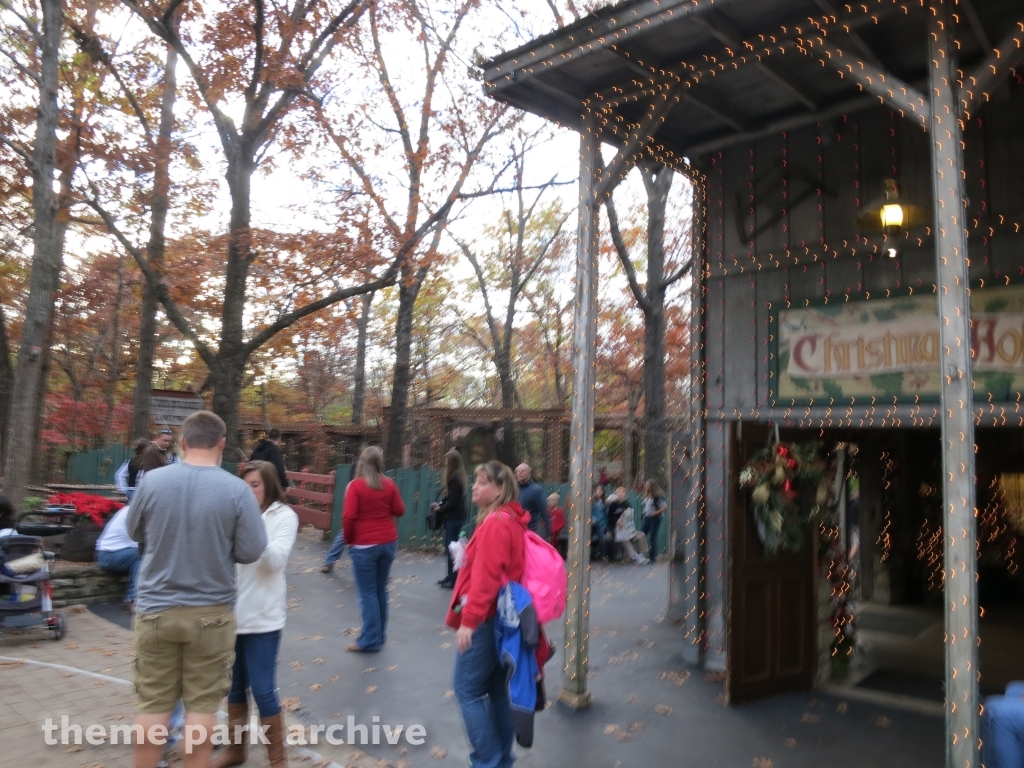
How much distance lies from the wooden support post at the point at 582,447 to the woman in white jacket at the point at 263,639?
8.03 feet

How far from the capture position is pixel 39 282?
995 centimetres

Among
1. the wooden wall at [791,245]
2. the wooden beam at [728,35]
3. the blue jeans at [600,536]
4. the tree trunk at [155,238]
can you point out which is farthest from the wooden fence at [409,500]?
the wooden beam at [728,35]

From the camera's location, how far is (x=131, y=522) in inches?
135

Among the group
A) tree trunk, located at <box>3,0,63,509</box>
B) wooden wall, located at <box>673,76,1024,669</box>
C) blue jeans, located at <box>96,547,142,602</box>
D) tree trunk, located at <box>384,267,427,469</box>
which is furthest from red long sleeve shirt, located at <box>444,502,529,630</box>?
tree trunk, located at <box>384,267,427,469</box>

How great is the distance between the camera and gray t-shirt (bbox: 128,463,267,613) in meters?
3.38

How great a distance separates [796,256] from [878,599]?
6.89 metres

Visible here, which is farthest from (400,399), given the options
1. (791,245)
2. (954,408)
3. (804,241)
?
(954,408)

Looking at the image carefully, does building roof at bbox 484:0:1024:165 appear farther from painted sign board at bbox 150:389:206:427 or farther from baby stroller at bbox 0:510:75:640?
painted sign board at bbox 150:389:206:427

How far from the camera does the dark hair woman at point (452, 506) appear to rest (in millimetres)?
10133

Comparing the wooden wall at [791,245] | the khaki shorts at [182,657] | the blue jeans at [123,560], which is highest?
the wooden wall at [791,245]

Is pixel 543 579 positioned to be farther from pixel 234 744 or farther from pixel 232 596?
pixel 234 744

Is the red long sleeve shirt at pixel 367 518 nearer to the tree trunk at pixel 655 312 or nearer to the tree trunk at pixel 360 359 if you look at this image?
the tree trunk at pixel 655 312

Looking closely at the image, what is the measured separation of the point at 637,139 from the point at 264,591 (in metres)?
4.38

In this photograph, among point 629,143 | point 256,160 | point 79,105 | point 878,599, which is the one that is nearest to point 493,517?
point 629,143
